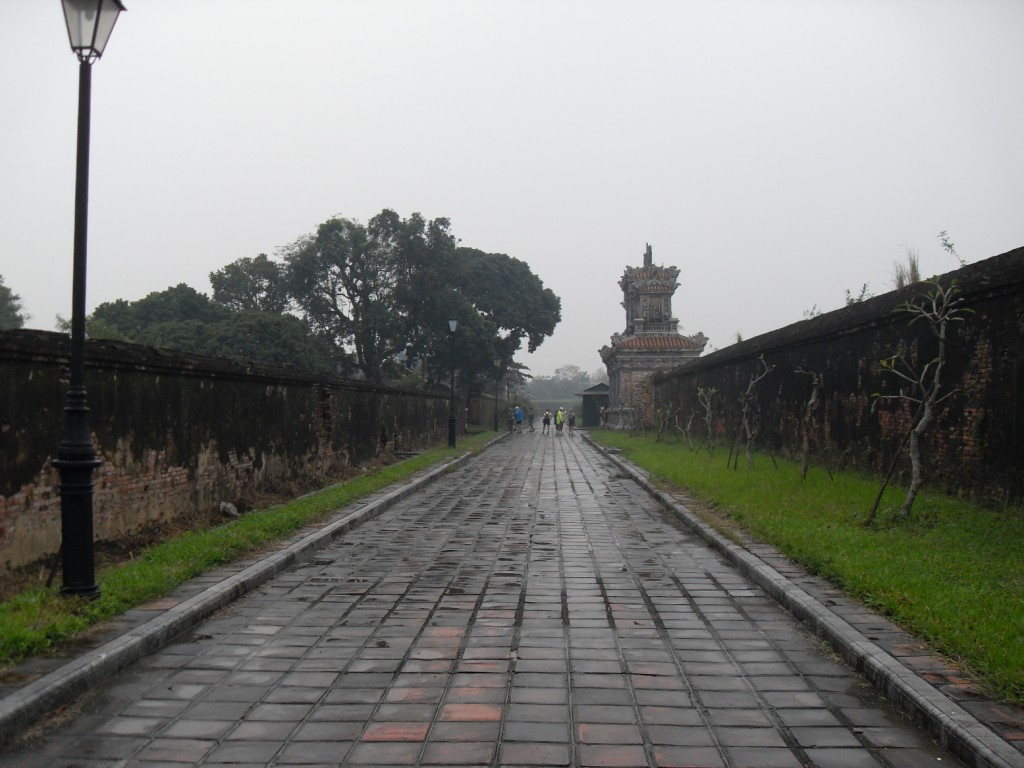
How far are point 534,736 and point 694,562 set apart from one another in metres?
4.48

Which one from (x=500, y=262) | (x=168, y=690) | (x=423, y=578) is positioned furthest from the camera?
(x=500, y=262)

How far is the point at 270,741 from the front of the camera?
3.70m

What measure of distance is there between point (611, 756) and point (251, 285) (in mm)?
47514

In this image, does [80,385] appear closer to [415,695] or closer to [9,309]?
[415,695]

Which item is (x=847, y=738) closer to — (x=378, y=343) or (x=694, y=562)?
(x=694, y=562)

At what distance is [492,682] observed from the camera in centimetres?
442

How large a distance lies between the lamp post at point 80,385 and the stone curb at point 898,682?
4.65 metres

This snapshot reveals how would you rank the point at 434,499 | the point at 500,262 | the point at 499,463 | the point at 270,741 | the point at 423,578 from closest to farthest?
1. the point at 270,741
2. the point at 423,578
3. the point at 434,499
4. the point at 499,463
5. the point at 500,262

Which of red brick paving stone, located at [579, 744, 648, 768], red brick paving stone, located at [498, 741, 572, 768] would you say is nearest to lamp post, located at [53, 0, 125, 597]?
red brick paving stone, located at [498, 741, 572, 768]

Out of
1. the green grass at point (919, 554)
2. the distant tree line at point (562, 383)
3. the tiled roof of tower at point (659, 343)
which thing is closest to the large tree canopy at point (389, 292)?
the tiled roof of tower at point (659, 343)

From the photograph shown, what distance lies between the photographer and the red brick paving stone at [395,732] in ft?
12.2

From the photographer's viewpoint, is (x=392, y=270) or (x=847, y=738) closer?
(x=847, y=738)

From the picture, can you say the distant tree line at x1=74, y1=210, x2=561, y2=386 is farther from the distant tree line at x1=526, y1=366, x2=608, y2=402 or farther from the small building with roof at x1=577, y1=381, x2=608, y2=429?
the distant tree line at x1=526, y1=366, x2=608, y2=402

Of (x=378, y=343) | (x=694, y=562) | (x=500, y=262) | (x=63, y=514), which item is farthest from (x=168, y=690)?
(x=500, y=262)
